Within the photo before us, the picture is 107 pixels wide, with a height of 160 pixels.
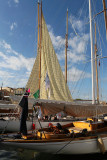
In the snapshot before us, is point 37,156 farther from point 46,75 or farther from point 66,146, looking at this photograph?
point 46,75

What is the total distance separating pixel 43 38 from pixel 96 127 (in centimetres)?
1548

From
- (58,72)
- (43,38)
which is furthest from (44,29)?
(58,72)

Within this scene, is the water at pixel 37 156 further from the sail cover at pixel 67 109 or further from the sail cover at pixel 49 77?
the sail cover at pixel 49 77

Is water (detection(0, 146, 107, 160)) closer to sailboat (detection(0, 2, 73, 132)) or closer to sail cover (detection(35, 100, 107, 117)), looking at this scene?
sail cover (detection(35, 100, 107, 117))

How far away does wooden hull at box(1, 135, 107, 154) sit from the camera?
6324 millimetres

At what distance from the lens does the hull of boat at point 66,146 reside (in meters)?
6.34

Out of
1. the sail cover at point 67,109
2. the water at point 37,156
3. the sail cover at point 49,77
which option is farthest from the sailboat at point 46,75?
the water at point 37,156

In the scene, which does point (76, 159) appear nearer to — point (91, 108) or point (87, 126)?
point (87, 126)

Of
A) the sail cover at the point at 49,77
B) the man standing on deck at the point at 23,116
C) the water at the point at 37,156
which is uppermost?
the sail cover at the point at 49,77

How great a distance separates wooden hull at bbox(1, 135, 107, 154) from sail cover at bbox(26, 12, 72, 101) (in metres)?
9.01

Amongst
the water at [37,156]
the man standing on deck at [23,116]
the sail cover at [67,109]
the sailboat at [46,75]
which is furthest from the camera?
the sailboat at [46,75]

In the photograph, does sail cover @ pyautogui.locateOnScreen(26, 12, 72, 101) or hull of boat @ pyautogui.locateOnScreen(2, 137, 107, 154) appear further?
sail cover @ pyautogui.locateOnScreen(26, 12, 72, 101)

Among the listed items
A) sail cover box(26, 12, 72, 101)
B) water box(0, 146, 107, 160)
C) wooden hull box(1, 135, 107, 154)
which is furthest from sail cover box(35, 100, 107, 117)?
sail cover box(26, 12, 72, 101)

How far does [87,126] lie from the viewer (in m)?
8.82
